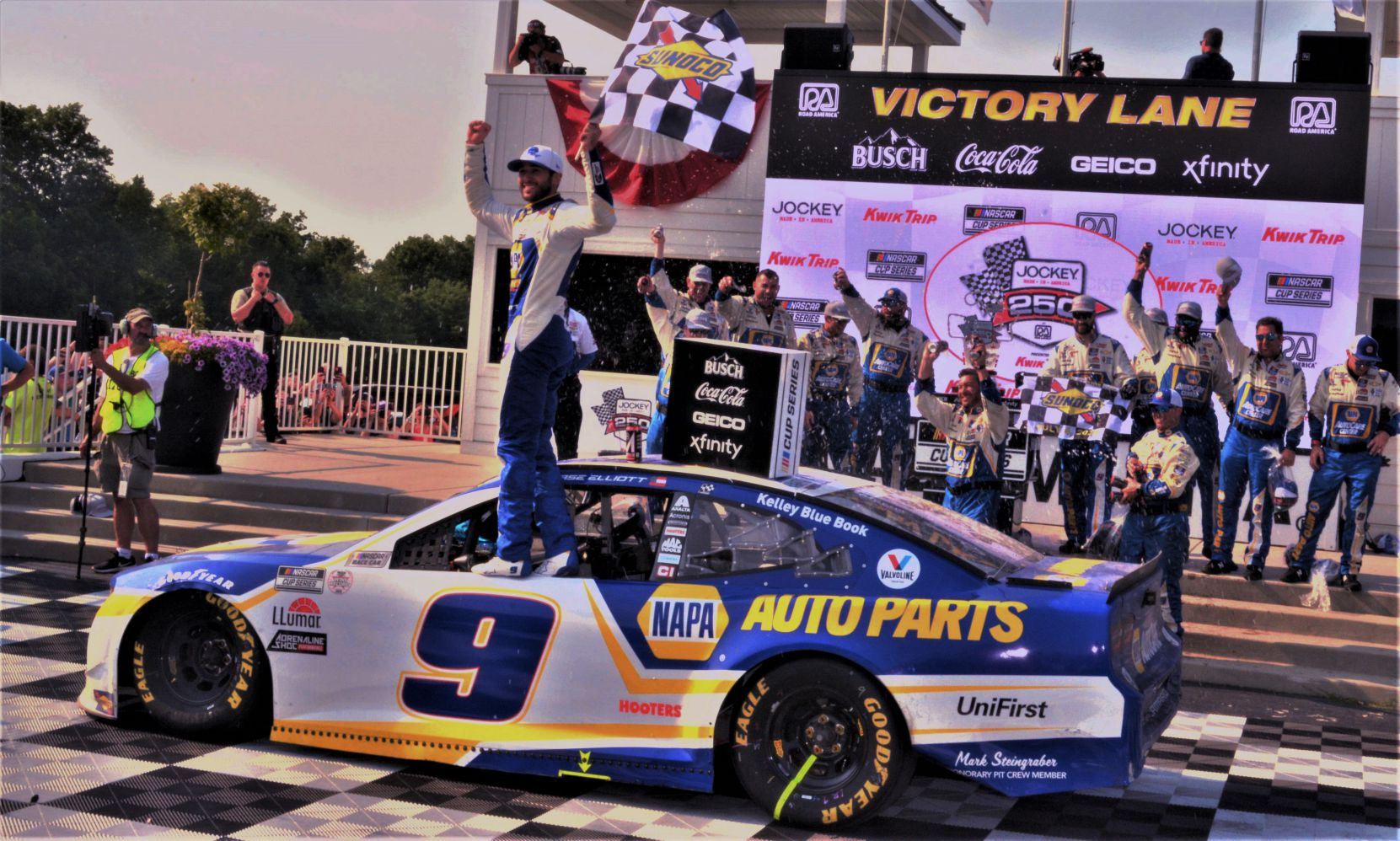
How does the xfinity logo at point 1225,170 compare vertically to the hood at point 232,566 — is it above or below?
above

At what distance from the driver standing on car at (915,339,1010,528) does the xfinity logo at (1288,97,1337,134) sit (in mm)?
4275

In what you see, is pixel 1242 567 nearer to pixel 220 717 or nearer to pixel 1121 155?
pixel 1121 155

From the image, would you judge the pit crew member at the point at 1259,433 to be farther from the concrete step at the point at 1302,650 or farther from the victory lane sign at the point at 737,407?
the victory lane sign at the point at 737,407

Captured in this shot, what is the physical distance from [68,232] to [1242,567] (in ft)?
134

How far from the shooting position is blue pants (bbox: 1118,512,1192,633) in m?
8.52

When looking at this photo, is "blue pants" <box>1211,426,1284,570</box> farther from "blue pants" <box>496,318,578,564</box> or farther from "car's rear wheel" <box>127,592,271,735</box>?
"car's rear wheel" <box>127,592,271,735</box>

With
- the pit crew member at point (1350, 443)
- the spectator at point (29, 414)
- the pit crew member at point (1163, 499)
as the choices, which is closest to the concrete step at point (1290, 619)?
the pit crew member at point (1350, 443)

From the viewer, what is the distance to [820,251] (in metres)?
12.5

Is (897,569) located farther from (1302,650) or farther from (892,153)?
(892,153)

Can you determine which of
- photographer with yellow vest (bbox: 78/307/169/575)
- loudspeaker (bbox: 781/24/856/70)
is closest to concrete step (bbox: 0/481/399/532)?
photographer with yellow vest (bbox: 78/307/169/575)

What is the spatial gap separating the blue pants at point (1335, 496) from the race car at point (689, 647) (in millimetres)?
4741

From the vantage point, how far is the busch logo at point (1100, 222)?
11930 mm

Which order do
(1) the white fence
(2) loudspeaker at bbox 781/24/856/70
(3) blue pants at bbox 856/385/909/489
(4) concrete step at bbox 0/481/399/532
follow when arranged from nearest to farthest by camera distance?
1. (4) concrete step at bbox 0/481/399/532
2. (3) blue pants at bbox 856/385/909/489
3. (2) loudspeaker at bbox 781/24/856/70
4. (1) the white fence

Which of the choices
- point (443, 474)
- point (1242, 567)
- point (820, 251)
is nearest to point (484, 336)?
point (443, 474)
